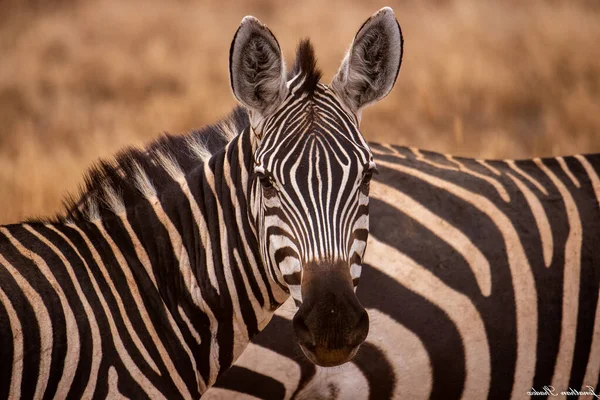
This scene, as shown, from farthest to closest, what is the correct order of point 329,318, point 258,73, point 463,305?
point 463,305
point 258,73
point 329,318

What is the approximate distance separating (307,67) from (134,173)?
1045mm

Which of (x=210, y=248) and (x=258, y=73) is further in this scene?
(x=210, y=248)

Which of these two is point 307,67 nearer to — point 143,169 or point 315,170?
point 315,170

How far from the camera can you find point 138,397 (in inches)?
128

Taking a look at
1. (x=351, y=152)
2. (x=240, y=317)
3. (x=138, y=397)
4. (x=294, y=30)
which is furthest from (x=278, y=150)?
(x=294, y=30)

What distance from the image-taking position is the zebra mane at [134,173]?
3.66m

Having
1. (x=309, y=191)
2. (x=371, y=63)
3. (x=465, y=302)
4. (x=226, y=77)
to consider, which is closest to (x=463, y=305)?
(x=465, y=302)

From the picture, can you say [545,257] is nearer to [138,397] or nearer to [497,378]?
[497,378]

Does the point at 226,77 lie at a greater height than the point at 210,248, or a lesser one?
greater

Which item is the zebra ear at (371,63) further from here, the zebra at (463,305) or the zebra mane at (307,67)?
the zebra at (463,305)

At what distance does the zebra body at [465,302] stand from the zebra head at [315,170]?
4.57 ft

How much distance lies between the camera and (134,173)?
3.74 m

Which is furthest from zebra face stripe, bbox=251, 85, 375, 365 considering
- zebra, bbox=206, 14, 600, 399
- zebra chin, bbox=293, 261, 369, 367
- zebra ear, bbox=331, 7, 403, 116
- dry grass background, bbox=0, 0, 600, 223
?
dry grass background, bbox=0, 0, 600, 223

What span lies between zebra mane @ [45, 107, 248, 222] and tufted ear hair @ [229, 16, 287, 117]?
→ 583mm
